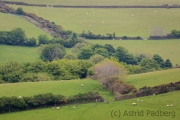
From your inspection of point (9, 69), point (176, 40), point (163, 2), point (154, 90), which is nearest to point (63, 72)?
point (9, 69)

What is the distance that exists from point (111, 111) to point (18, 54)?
40856 mm

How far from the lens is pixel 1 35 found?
102 m

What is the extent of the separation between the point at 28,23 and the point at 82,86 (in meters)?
48.9

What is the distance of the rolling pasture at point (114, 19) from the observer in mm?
112894

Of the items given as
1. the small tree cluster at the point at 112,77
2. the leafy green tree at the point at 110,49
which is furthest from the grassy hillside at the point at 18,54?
the small tree cluster at the point at 112,77

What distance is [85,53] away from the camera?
307 feet

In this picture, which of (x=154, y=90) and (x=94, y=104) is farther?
(x=154, y=90)

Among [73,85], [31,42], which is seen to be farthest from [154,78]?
[31,42]

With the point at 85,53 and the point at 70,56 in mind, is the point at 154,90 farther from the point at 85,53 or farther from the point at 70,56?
the point at 85,53

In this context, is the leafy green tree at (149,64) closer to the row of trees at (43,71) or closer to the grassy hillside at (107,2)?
the row of trees at (43,71)

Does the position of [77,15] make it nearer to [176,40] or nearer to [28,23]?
[28,23]

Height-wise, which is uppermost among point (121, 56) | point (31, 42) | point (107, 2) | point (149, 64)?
point (107, 2)

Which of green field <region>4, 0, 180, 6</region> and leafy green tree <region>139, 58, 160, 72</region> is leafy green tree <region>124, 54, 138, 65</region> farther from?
green field <region>4, 0, 180, 6</region>

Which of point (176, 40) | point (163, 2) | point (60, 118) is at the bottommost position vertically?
point (60, 118)
